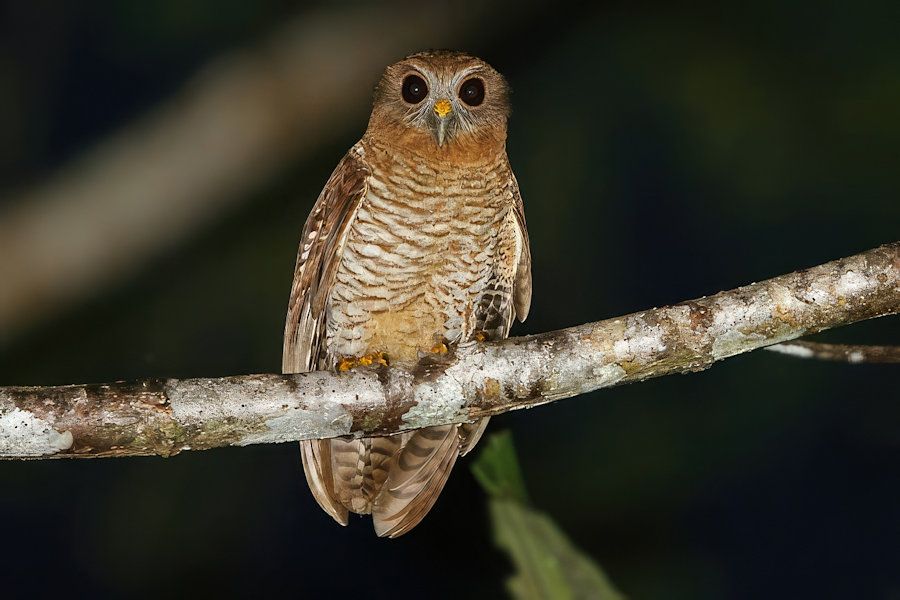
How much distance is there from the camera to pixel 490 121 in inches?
102

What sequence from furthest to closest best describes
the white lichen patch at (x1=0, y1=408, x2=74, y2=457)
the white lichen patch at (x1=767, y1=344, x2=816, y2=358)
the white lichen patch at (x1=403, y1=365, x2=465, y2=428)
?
the white lichen patch at (x1=767, y1=344, x2=816, y2=358)
the white lichen patch at (x1=403, y1=365, x2=465, y2=428)
the white lichen patch at (x1=0, y1=408, x2=74, y2=457)

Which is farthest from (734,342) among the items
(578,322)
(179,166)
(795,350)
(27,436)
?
(578,322)

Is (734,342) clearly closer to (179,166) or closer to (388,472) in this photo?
(388,472)

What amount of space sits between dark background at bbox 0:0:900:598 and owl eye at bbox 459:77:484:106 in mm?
1680

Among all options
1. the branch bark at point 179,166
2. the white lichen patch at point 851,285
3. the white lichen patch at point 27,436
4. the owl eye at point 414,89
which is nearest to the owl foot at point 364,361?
the branch bark at point 179,166

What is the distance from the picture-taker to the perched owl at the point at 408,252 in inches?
98.0

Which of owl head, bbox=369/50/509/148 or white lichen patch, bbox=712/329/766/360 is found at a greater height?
owl head, bbox=369/50/509/148

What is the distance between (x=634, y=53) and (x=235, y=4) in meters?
2.36

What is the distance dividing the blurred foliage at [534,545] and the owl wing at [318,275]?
103cm

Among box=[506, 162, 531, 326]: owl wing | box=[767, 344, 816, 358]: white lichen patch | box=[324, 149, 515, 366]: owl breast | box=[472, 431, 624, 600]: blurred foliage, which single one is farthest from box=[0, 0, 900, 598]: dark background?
box=[472, 431, 624, 600]: blurred foliage

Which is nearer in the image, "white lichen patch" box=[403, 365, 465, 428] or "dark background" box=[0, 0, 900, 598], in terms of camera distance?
"white lichen patch" box=[403, 365, 465, 428]

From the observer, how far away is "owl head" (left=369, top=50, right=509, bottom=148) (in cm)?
250

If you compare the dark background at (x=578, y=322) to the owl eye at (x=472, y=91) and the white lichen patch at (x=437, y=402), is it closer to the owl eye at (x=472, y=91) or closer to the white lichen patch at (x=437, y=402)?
the owl eye at (x=472, y=91)

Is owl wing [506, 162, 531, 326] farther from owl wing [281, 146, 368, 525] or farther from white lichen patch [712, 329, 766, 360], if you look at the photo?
white lichen patch [712, 329, 766, 360]
